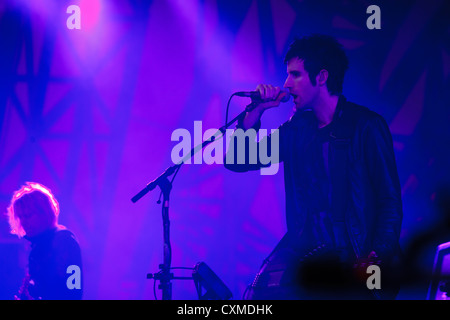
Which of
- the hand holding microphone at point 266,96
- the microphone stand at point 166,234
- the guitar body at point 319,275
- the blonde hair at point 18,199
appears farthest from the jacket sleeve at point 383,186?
the blonde hair at point 18,199

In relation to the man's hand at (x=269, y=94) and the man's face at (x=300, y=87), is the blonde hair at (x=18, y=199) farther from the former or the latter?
the man's face at (x=300, y=87)

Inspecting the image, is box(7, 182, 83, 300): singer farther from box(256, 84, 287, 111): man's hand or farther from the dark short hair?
the dark short hair

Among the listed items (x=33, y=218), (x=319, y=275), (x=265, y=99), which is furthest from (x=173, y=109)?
(x=319, y=275)

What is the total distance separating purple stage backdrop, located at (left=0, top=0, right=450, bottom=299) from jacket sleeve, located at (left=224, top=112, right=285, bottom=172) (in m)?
0.12

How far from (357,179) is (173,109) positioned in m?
1.37

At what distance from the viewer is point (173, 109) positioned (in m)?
3.68

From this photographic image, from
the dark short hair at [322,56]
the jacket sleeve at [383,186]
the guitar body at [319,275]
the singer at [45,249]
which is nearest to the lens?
the jacket sleeve at [383,186]

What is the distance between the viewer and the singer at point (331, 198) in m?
3.02

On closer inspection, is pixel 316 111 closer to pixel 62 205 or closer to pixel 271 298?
pixel 271 298

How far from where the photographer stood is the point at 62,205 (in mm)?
3729

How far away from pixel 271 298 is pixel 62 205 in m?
1.71

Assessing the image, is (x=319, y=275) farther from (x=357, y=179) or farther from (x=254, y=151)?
(x=254, y=151)

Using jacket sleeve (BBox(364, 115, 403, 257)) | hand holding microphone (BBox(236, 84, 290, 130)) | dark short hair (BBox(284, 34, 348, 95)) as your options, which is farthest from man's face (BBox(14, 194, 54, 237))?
jacket sleeve (BBox(364, 115, 403, 257))
